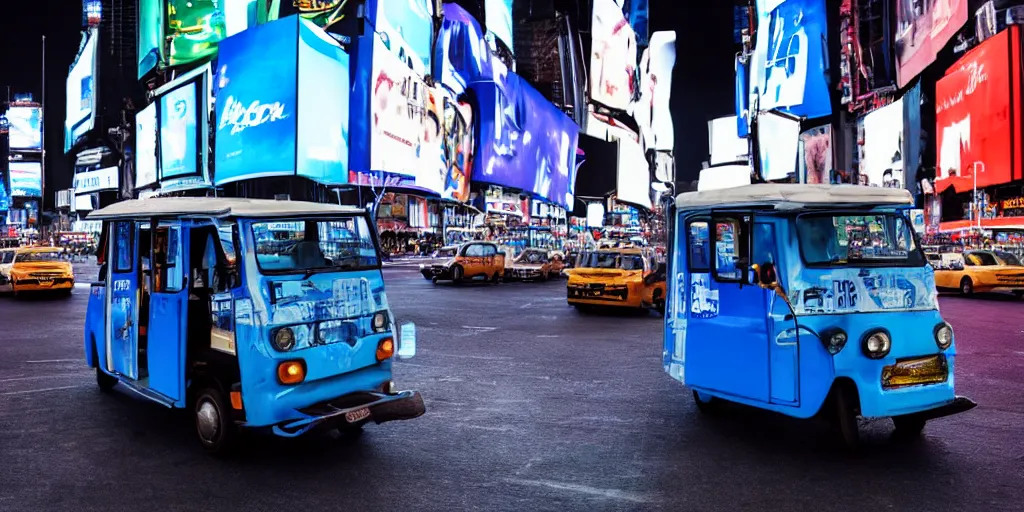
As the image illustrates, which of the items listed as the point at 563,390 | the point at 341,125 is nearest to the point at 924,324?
the point at 563,390

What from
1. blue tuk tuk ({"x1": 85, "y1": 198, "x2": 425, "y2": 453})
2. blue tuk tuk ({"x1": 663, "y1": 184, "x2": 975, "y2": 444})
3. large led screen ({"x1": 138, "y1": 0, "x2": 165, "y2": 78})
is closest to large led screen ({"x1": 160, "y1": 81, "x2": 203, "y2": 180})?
large led screen ({"x1": 138, "y1": 0, "x2": 165, "y2": 78})

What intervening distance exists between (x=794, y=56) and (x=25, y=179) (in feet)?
373

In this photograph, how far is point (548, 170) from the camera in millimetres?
85812

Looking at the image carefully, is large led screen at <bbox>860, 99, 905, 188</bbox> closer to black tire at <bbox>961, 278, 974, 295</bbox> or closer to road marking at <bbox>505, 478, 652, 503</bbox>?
black tire at <bbox>961, 278, 974, 295</bbox>

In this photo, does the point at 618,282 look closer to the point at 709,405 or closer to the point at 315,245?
→ the point at 709,405

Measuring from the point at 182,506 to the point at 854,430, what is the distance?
4740 millimetres

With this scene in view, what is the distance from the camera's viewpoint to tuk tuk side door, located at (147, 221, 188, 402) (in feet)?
20.2

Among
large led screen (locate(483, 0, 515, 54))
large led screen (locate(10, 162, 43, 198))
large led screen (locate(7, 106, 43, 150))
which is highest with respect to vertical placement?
large led screen (locate(483, 0, 515, 54))

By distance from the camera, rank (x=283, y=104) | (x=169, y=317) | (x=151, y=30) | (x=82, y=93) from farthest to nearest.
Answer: (x=82, y=93) → (x=151, y=30) → (x=283, y=104) → (x=169, y=317)

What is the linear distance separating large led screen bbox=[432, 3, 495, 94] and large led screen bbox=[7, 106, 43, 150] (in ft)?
276

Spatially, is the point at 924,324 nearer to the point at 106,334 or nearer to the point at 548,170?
the point at 106,334

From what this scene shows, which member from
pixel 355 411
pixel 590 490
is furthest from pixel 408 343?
pixel 590 490

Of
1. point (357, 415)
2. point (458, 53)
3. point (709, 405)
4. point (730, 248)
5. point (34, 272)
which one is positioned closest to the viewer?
point (357, 415)

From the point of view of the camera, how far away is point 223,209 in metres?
5.84
